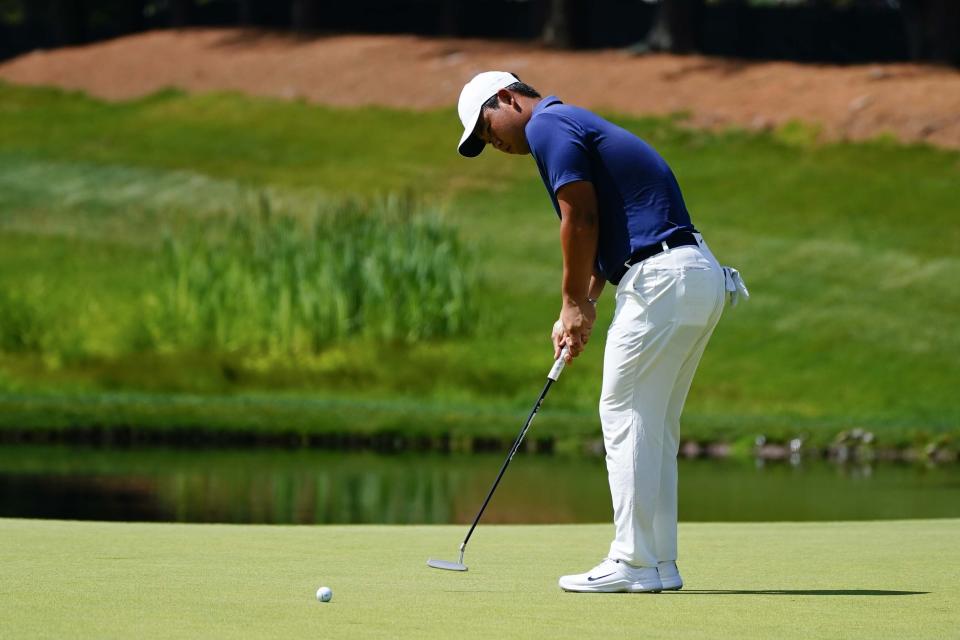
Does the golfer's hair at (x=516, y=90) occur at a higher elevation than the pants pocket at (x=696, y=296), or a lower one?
higher

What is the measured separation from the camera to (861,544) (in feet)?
26.2

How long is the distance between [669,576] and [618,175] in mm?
1319

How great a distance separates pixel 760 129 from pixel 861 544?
25409 millimetres

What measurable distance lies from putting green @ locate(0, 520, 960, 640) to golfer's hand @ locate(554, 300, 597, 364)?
31.7 inches

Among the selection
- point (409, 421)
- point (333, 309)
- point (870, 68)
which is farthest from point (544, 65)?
point (409, 421)

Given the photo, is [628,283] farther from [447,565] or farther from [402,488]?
[402,488]

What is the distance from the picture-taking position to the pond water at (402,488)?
13.2 meters

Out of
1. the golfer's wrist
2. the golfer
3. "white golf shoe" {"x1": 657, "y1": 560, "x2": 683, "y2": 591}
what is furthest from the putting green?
the golfer's wrist

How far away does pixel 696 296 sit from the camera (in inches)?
244

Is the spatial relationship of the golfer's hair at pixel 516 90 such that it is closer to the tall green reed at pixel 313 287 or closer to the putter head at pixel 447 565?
the putter head at pixel 447 565

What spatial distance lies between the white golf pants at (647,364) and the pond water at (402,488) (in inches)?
251

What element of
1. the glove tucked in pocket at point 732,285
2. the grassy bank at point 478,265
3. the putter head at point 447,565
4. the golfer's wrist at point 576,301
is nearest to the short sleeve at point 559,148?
the golfer's wrist at point 576,301

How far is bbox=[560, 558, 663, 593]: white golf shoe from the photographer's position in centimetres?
617

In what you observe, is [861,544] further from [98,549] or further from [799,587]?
[98,549]
